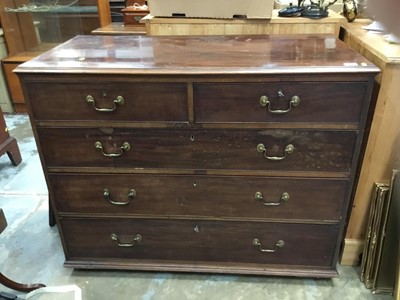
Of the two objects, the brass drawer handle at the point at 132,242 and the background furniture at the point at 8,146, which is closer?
the brass drawer handle at the point at 132,242

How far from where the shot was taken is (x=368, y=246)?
140 cm

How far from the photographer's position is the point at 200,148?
1223mm

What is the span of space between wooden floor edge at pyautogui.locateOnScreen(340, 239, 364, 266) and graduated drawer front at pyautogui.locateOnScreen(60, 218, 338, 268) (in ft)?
0.47

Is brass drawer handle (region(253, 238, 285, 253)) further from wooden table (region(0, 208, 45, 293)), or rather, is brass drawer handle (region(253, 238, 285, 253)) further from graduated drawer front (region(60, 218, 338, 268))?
wooden table (region(0, 208, 45, 293))

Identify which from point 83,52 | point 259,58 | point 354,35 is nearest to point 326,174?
point 259,58

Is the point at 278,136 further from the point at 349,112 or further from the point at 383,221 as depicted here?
the point at 383,221

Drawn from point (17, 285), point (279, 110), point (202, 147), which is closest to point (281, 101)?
point (279, 110)

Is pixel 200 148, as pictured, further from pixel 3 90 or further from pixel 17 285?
pixel 3 90

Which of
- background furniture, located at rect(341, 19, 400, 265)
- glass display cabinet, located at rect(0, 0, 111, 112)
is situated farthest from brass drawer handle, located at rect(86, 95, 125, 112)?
glass display cabinet, located at rect(0, 0, 111, 112)

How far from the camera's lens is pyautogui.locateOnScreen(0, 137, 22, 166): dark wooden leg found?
215 cm

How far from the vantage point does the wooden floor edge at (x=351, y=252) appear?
1.48m

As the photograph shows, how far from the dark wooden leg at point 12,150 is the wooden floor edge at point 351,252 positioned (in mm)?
1936

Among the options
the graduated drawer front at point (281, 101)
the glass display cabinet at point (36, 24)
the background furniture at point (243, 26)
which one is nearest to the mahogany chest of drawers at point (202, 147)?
the graduated drawer front at point (281, 101)

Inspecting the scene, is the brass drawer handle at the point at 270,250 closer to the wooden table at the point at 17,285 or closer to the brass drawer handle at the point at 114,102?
the brass drawer handle at the point at 114,102
